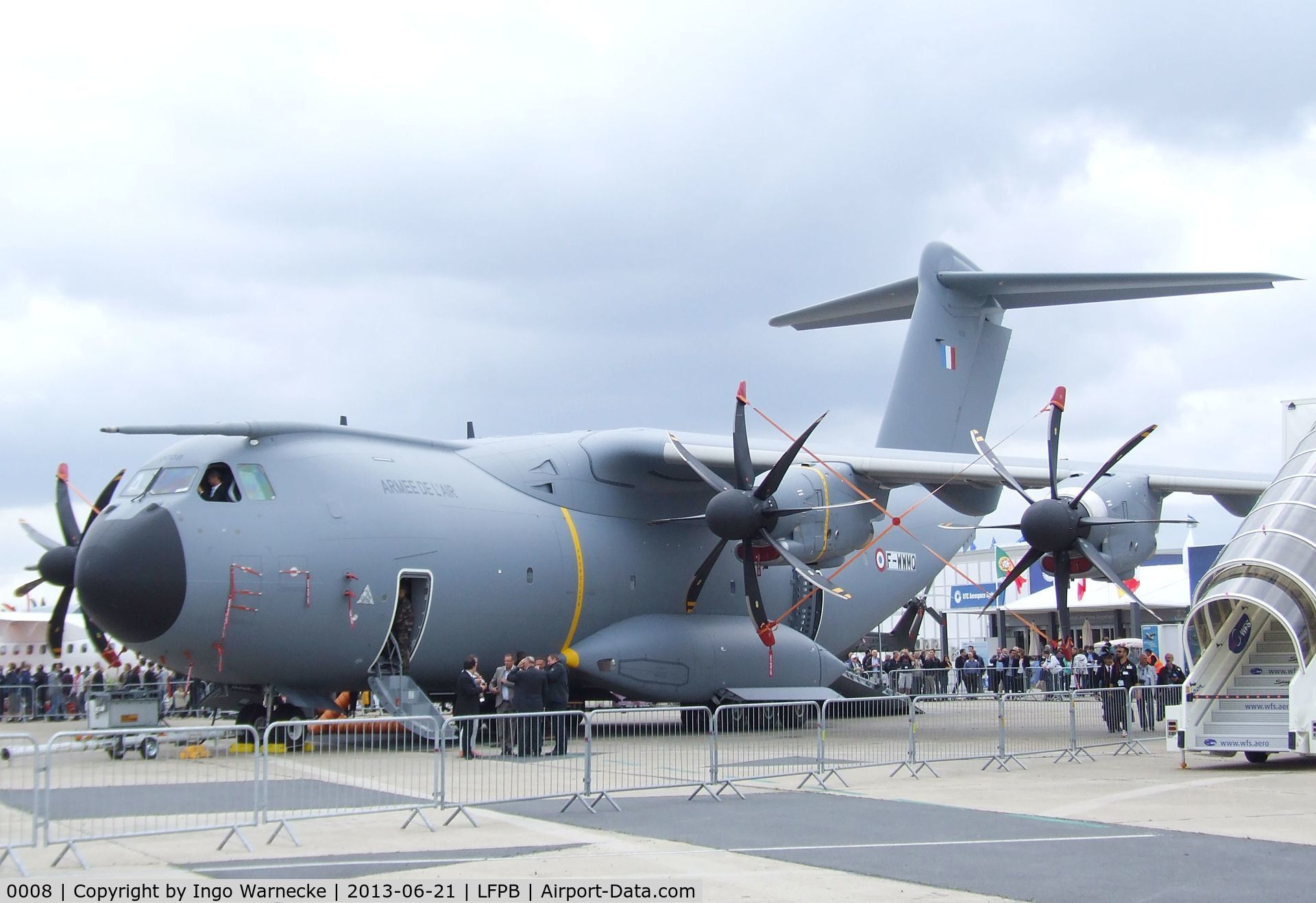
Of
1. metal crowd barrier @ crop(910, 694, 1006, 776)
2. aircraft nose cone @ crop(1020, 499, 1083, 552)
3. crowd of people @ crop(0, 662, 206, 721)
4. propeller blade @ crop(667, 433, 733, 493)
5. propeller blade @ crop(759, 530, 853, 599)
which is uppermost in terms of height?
propeller blade @ crop(667, 433, 733, 493)

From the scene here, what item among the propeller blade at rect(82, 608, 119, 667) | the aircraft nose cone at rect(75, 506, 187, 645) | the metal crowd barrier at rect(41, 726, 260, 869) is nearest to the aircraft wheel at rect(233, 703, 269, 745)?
the propeller blade at rect(82, 608, 119, 667)

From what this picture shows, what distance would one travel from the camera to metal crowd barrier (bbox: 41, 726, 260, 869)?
8.65m

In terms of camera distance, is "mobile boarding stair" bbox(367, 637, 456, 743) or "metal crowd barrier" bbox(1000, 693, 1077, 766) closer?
"metal crowd barrier" bbox(1000, 693, 1077, 766)

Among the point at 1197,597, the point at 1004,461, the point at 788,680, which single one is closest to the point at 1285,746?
the point at 1197,597

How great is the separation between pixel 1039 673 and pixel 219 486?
19.9 meters

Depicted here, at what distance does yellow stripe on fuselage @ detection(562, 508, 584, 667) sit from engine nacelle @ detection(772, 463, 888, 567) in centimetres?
280

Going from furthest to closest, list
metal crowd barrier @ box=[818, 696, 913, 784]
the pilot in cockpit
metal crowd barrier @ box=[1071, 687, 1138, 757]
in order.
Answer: metal crowd barrier @ box=[1071, 687, 1138, 757], the pilot in cockpit, metal crowd barrier @ box=[818, 696, 913, 784]

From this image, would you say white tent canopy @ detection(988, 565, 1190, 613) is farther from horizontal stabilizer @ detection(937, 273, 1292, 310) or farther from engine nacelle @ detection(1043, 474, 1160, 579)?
engine nacelle @ detection(1043, 474, 1160, 579)

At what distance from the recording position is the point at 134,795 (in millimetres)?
9484

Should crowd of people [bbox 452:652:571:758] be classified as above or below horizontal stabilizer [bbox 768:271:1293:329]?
below

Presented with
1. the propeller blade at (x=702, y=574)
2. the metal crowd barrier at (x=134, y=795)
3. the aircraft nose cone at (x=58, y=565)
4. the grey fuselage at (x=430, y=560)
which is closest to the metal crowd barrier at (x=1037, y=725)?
the grey fuselage at (x=430, y=560)

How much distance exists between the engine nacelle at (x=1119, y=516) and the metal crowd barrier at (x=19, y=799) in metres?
12.8

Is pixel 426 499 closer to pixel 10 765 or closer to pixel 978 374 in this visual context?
pixel 10 765

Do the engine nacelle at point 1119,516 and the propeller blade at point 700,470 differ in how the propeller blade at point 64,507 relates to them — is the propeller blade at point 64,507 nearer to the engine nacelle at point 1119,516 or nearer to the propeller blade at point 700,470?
the propeller blade at point 700,470
